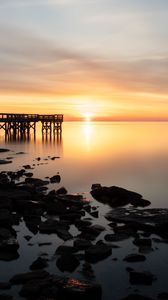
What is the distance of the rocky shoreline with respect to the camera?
36.8ft

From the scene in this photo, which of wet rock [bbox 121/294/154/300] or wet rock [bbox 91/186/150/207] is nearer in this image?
wet rock [bbox 121/294/154/300]

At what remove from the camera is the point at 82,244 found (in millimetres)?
15094

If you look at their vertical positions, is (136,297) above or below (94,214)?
above

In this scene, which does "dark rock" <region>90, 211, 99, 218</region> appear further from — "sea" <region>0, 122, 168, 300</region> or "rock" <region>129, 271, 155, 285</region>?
"rock" <region>129, 271, 155, 285</region>

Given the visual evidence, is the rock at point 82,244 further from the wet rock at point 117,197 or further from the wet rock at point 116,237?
the wet rock at point 117,197

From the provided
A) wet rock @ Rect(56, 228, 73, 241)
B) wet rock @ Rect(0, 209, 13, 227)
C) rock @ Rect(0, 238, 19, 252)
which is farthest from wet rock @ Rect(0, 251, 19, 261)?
wet rock @ Rect(0, 209, 13, 227)

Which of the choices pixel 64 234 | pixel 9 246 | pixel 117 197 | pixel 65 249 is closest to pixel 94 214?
pixel 64 234

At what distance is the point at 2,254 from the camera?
14.2 meters

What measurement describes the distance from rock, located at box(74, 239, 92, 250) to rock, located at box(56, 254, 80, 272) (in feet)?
4.14

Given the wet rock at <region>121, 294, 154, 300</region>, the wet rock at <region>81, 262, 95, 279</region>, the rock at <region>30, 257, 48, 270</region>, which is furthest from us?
the rock at <region>30, 257, 48, 270</region>

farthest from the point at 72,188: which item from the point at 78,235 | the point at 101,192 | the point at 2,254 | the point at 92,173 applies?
the point at 2,254

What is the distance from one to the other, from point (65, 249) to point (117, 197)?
34.8 ft

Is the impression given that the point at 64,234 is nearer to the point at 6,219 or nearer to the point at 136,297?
the point at 6,219

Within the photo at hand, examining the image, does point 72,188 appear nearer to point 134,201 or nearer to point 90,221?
point 134,201
